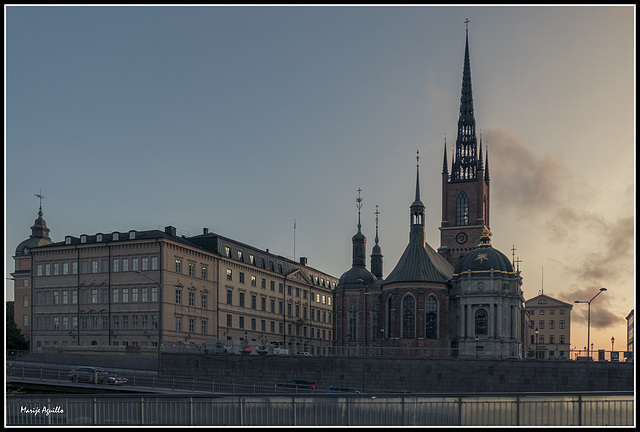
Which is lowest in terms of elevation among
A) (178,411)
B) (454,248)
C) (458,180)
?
(178,411)

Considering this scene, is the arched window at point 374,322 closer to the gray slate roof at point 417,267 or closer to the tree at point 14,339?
the gray slate roof at point 417,267

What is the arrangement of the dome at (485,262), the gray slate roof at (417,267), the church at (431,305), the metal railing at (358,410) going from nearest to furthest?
the metal railing at (358,410), the church at (431,305), the dome at (485,262), the gray slate roof at (417,267)

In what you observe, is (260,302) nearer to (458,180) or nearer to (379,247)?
(379,247)

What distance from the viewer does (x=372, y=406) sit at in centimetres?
2377

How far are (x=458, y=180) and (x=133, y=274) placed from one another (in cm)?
5767

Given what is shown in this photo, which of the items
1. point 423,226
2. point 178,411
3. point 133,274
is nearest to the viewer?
point 178,411

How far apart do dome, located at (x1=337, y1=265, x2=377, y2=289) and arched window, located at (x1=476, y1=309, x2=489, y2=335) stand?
63.5 ft

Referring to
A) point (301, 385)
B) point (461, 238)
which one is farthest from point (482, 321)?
point (301, 385)

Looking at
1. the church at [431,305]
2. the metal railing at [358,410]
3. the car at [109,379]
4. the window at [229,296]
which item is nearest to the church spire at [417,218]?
the church at [431,305]

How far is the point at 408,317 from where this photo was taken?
8944 cm

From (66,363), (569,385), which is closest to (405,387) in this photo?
(569,385)

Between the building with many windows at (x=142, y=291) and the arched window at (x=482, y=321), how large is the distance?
19.6 meters

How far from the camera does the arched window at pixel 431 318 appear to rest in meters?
88.9

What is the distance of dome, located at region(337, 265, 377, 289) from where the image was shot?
10243cm
